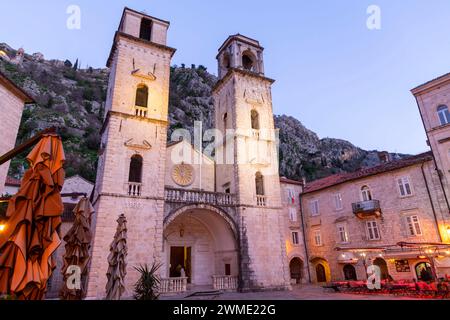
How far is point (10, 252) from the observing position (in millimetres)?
4207

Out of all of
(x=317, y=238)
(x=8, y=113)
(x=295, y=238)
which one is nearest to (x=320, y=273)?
(x=317, y=238)

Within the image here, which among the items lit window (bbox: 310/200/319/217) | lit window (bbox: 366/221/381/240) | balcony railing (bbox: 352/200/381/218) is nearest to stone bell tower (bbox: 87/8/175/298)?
balcony railing (bbox: 352/200/381/218)

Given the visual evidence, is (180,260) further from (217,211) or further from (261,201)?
(261,201)

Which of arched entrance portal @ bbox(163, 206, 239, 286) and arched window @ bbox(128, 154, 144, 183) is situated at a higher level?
arched window @ bbox(128, 154, 144, 183)

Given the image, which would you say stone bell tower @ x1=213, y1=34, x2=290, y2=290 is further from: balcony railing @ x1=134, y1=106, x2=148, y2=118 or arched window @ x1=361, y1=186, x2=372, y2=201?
arched window @ x1=361, y1=186, x2=372, y2=201

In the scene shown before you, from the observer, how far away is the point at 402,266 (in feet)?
65.3

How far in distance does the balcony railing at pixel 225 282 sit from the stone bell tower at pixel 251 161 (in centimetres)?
53

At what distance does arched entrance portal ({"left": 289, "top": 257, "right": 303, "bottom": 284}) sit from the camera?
2647cm

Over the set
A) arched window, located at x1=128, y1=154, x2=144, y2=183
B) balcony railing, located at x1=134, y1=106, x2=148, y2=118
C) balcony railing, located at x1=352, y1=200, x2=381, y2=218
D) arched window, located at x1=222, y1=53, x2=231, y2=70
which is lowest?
balcony railing, located at x1=352, y1=200, x2=381, y2=218

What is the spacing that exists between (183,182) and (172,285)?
7638 millimetres

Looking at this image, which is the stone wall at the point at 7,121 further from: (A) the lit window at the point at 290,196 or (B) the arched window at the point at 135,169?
(A) the lit window at the point at 290,196

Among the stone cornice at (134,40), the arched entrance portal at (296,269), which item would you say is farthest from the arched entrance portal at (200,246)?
the stone cornice at (134,40)

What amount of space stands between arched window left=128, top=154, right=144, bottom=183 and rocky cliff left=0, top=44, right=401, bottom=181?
102 feet

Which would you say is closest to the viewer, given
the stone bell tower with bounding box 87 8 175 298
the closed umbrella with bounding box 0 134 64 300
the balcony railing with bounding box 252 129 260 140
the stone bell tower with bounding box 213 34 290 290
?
the closed umbrella with bounding box 0 134 64 300
